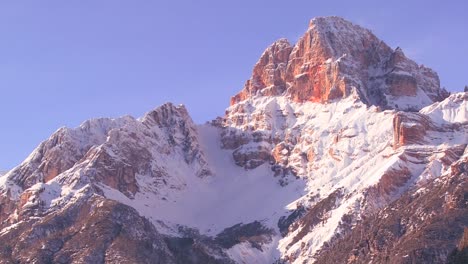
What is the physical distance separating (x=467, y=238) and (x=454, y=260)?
458 cm

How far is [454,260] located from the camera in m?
154

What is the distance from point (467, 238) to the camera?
15712 cm
